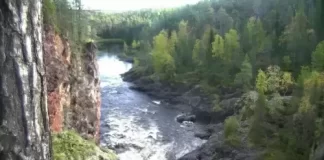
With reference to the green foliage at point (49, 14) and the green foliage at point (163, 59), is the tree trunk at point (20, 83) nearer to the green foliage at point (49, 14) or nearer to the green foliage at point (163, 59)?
the green foliage at point (49, 14)

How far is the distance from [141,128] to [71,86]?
14.1 meters

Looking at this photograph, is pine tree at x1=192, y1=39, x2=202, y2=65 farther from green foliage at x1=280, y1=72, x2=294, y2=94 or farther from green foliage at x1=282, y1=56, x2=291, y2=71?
green foliage at x1=280, y1=72, x2=294, y2=94

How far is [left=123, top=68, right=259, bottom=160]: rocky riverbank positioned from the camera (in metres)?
31.1

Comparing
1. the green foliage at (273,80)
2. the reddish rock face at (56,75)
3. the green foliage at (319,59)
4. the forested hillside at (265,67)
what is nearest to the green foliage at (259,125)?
the forested hillside at (265,67)

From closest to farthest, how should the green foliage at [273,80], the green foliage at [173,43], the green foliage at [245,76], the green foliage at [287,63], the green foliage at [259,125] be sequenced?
the green foliage at [259,125] < the green foliage at [273,80] < the green foliage at [287,63] < the green foliage at [245,76] < the green foliage at [173,43]

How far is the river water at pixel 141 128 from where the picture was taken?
A: 1260 inches

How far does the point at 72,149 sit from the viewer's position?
52.1 feet

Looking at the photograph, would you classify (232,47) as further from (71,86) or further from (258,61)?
(71,86)

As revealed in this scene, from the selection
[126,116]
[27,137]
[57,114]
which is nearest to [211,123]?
[126,116]

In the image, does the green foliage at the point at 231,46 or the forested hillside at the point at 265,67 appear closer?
the forested hillside at the point at 265,67

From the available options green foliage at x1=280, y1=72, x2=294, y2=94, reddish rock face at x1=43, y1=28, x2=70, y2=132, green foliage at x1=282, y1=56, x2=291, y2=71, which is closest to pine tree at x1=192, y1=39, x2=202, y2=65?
green foliage at x1=282, y1=56, x2=291, y2=71

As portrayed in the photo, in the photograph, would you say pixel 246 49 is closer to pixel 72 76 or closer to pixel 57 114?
pixel 72 76

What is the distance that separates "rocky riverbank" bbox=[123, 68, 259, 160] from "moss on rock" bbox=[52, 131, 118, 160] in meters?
14.4

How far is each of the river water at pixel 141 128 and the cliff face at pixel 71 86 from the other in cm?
458
